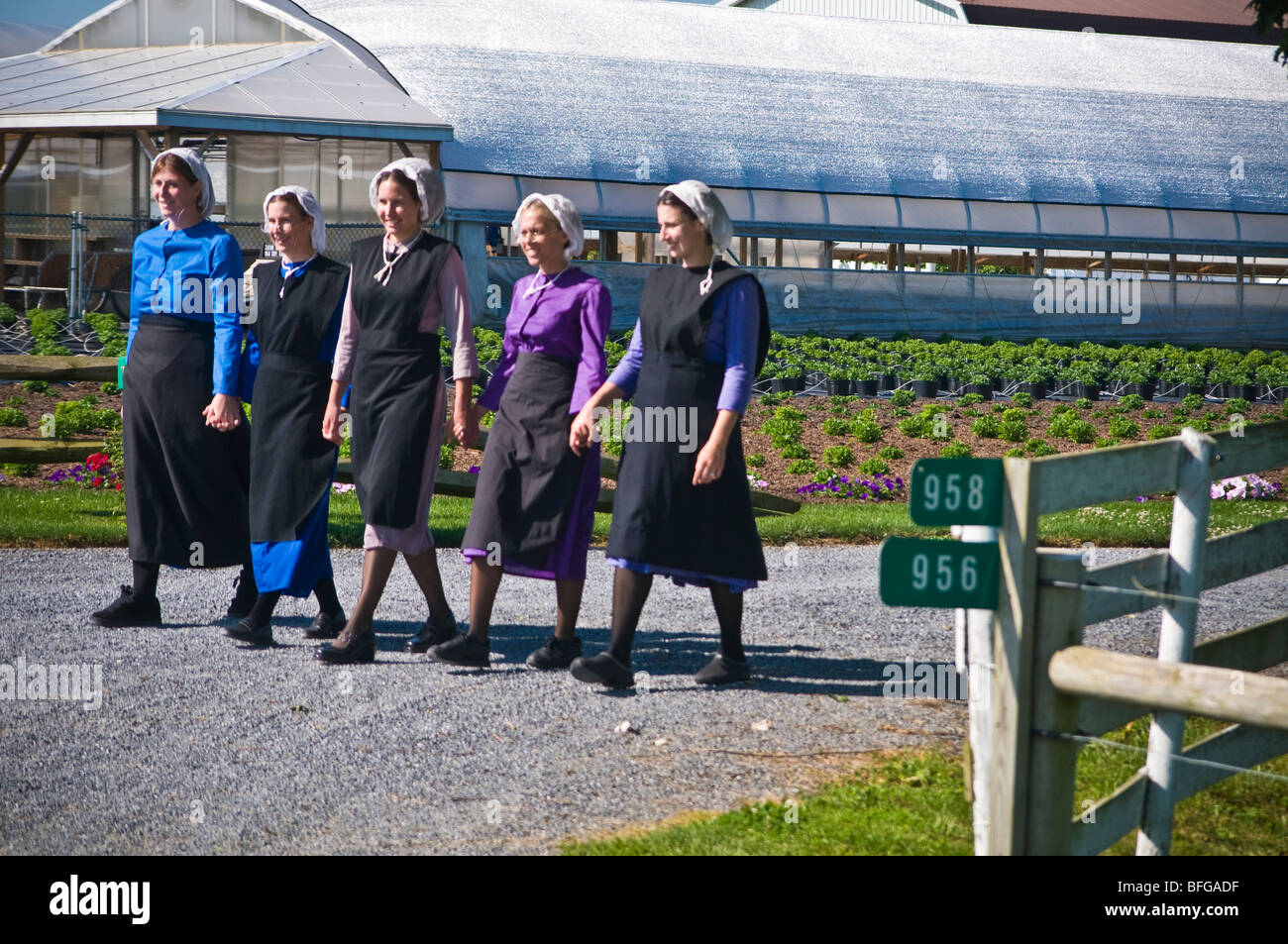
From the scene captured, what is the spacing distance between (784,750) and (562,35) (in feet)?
76.7

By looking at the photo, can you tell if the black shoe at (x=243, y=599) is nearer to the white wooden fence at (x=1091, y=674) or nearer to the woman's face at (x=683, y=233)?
the woman's face at (x=683, y=233)

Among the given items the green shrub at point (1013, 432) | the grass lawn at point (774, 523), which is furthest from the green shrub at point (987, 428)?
the grass lawn at point (774, 523)

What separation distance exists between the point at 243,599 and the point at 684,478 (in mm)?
2351

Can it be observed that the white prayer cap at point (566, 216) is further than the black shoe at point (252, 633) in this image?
No

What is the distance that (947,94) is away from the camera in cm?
2792

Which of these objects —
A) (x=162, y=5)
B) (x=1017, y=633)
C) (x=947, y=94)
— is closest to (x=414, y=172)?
(x=1017, y=633)

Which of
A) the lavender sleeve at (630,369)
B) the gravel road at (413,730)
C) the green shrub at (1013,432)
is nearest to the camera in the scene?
the gravel road at (413,730)

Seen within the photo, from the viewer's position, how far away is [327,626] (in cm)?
632

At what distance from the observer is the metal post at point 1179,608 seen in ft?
11.6

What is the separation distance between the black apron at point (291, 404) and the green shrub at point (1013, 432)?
342 inches

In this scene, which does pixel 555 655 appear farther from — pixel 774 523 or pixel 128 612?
pixel 774 523

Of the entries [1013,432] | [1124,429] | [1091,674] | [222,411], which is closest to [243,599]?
[222,411]

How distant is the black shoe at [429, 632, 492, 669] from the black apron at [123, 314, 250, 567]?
1231mm

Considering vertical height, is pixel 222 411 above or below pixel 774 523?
above
